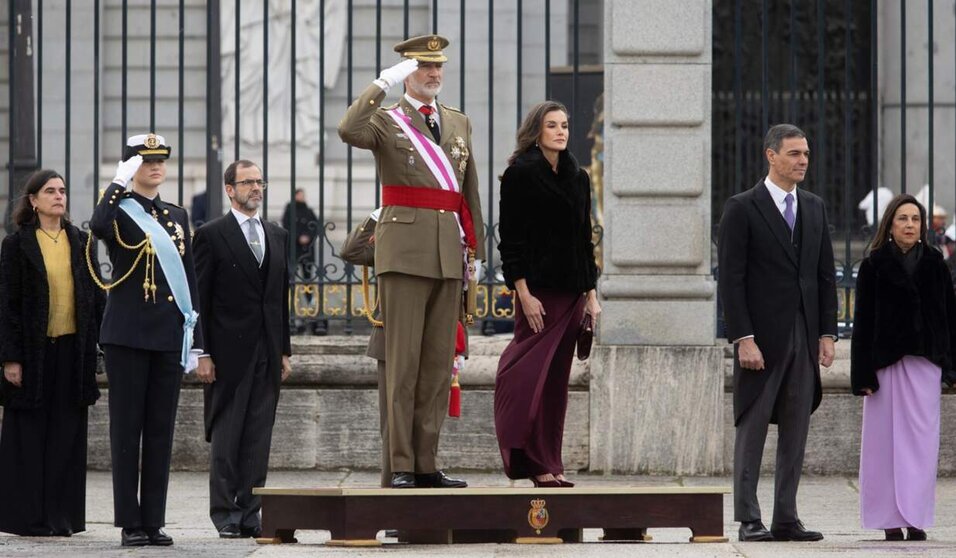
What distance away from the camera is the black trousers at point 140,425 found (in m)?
8.20

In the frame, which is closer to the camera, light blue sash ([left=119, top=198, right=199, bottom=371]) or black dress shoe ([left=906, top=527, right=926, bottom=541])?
light blue sash ([left=119, top=198, right=199, bottom=371])

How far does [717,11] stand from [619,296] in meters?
10.6

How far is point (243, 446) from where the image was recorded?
9.00 meters

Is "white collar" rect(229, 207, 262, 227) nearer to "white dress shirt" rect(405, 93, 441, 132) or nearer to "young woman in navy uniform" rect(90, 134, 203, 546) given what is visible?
"young woman in navy uniform" rect(90, 134, 203, 546)

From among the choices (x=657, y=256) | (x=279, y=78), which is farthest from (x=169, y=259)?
(x=279, y=78)

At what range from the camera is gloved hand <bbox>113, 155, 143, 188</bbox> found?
8172 mm

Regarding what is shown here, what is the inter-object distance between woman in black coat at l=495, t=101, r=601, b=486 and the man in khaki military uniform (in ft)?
0.78

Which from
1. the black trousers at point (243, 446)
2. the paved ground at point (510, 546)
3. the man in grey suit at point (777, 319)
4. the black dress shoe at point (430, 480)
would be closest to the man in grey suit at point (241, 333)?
the black trousers at point (243, 446)

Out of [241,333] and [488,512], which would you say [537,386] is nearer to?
[488,512]

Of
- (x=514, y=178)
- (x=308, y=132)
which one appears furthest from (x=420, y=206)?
(x=308, y=132)

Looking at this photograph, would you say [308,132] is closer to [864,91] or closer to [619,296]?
[864,91]

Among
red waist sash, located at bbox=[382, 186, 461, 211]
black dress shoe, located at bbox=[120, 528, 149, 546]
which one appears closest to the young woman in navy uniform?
black dress shoe, located at bbox=[120, 528, 149, 546]

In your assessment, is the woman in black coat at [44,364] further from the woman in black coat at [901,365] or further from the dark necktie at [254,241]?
the woman in black coat at [901,365]

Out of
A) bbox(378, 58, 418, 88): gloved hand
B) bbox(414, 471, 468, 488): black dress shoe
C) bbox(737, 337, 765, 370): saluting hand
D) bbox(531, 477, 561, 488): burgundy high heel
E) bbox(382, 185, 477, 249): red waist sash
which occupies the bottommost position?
bbox(531, 477, 561, 488): burgundy high heel
